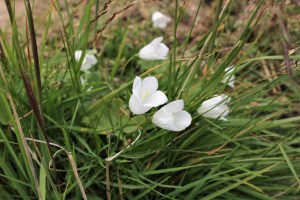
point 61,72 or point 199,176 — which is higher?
point 61,72

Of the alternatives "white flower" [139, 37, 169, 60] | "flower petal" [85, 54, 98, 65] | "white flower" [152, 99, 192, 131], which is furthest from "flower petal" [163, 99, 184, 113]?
"flower petal" [85, 54, 98, 65]

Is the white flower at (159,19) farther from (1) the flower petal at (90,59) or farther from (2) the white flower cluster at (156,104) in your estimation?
(2) the white flower cluster at (156,104)

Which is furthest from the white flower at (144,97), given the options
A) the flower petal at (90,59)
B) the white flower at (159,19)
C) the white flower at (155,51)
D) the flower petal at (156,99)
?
the white flower at (159,19)

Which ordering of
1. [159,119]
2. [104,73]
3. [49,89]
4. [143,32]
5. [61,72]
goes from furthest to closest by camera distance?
[143,32], [104,73], [61,72], [49,89], [159,119]

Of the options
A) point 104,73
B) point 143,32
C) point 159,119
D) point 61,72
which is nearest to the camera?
point 159,119

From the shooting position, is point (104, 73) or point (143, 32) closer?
point (104, 73)

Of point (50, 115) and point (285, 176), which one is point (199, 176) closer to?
point (285, 176)

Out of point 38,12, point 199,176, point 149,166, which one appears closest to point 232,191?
point 199,176

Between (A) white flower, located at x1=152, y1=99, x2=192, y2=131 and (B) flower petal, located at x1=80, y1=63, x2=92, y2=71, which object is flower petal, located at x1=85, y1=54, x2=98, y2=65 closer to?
(B) flower petal, located at x1=80, y1=63, x2=92, y2=71
